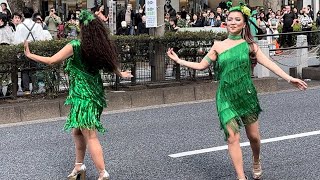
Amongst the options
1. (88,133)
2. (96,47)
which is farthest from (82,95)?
(96,47)

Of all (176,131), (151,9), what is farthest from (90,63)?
(151,9)

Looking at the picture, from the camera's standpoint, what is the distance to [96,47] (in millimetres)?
5199

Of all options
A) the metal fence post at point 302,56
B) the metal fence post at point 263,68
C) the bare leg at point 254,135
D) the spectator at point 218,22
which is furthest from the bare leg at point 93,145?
the spectator at point 218,22

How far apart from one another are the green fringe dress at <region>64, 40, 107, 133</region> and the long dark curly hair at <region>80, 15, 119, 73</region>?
0.20 ft

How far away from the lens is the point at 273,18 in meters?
23.6

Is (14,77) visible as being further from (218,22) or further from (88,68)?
(218,22)

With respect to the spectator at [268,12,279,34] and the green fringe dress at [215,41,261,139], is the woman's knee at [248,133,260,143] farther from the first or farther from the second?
the spectator at [268,12,279,34]

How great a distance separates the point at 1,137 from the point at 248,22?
4.50m

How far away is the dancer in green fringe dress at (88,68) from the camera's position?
521 cm

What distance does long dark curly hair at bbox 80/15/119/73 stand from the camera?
5.20 metres

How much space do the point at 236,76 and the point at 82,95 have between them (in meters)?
1.46

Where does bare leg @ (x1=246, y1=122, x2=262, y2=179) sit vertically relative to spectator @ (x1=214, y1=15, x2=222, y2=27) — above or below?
below

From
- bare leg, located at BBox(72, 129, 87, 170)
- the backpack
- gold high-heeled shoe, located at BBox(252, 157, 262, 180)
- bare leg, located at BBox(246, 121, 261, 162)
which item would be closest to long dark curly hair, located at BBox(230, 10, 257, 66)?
bare leg, located at BBox(246, 121, 261, 162)

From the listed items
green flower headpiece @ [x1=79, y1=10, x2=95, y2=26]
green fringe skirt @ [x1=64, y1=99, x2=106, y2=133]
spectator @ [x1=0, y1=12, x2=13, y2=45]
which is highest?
spectator @ [x1=0, y1=12, x2=13, y2=45]
